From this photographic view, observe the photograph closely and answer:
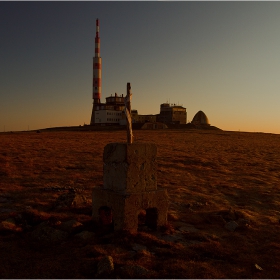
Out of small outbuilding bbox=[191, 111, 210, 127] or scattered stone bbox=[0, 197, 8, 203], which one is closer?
scattered stone bbox=[0, 197, 8, 203]

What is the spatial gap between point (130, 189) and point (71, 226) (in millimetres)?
1877

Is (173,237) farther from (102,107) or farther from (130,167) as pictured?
(102,107)

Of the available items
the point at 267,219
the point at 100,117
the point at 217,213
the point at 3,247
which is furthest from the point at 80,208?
the point at 100,117

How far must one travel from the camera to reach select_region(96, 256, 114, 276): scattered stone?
20.8 ft

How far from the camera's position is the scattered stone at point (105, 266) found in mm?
6329

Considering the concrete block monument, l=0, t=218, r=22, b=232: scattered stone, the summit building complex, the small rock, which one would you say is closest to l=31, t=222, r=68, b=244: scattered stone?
l=0, t=218, r=22, b=232: scattered stone

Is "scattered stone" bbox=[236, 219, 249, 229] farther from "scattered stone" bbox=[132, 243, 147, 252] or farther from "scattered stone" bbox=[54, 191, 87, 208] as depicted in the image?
"scattered stone" bbox=[54, 191, 87, 208]

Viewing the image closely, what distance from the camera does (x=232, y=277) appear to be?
659cm

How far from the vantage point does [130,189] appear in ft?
28.2

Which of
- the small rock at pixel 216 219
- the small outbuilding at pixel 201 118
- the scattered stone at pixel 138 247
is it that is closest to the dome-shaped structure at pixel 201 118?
the small outbuilding at pixel 201 118

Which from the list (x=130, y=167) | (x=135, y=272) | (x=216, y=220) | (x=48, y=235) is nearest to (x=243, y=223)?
(x=216, y=220)

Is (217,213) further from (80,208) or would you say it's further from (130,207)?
(80,208)

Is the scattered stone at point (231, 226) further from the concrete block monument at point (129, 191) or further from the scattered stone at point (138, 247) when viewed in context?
the scattered stone at point (138, 247)

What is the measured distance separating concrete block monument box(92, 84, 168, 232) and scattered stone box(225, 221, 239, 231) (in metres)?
1.98
